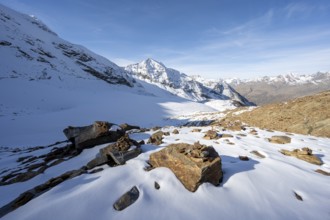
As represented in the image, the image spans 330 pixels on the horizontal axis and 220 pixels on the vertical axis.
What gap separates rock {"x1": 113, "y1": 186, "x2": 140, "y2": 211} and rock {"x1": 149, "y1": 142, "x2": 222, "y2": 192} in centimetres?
137

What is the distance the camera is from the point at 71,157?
9.69m

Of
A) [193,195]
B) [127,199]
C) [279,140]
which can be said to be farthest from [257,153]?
[127,199]

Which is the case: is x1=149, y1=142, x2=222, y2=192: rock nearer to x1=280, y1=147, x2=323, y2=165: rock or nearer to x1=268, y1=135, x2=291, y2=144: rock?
x1=280, y1=147, x2=323, y2=165: rock

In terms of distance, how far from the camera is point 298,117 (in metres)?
14.5

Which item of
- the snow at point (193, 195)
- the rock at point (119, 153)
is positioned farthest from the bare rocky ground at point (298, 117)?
the rock at point (119, 153)

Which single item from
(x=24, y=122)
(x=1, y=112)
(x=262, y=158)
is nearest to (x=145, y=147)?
(x=262, y=158)

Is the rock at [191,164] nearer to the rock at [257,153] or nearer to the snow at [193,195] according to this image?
the snow at [193,195]

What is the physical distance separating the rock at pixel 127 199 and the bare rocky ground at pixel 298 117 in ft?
40.5

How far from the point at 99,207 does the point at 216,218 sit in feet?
8.83

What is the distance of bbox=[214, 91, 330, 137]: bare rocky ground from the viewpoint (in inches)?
514

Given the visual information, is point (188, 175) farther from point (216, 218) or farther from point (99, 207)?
point (99, 207)

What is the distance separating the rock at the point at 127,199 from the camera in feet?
15.5

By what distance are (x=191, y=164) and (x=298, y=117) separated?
12.4 metres

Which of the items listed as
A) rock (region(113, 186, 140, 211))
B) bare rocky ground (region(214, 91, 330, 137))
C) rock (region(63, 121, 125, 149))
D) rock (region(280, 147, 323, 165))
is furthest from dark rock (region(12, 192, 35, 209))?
bare rocky ground (region(214, 91, 330, 137))
